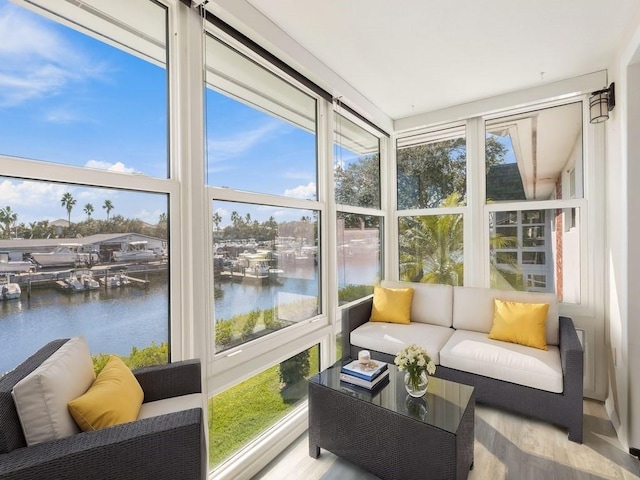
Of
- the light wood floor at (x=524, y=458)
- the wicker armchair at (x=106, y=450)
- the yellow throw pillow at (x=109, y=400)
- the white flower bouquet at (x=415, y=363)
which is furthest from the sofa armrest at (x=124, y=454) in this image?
the white flower bouquet at (x=415, y=363)

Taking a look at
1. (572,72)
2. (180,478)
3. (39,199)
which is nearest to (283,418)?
(180,478)

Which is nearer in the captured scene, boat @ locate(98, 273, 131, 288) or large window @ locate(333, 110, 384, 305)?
boat @ locate(98, 273, 131, 288)

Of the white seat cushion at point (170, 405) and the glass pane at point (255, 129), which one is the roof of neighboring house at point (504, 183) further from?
the white seat cushion at point (170, 405)

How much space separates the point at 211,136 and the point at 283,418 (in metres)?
2.14

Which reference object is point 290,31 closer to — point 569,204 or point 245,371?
point 245,371

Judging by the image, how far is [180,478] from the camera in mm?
1188

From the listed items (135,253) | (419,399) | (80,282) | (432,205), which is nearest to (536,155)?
(432,205)

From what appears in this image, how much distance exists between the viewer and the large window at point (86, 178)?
1.30 metres

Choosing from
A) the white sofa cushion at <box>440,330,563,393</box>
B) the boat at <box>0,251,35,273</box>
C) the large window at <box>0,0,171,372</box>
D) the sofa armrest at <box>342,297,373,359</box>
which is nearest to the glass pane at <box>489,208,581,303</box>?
the white sofa cushion at <box>440,330,563,393</box>

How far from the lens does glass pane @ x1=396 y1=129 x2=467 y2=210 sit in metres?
3.74

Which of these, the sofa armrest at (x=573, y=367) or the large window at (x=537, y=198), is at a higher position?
the large window at (x=537, y=198)

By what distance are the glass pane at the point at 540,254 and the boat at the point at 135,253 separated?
333 cm

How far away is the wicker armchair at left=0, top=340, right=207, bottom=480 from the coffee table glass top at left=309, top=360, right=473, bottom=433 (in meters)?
0.98

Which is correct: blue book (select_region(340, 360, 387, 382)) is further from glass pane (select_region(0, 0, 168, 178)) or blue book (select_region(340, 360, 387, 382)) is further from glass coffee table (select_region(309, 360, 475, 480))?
glass pane (select_region(0, 0, 168, 178))
